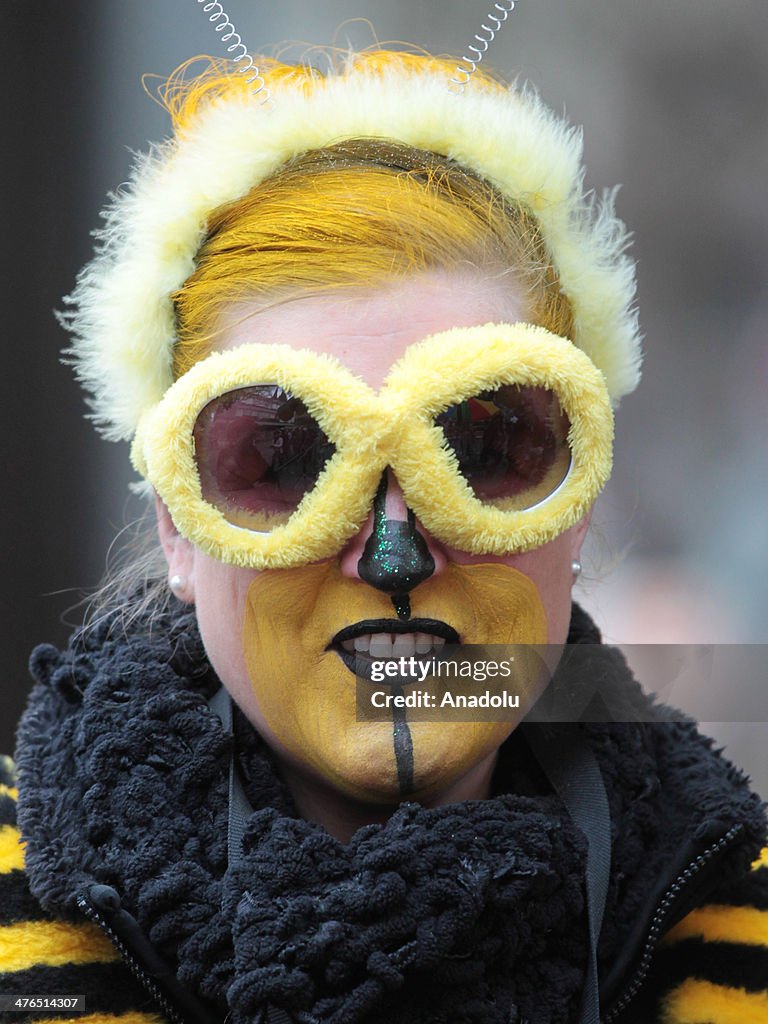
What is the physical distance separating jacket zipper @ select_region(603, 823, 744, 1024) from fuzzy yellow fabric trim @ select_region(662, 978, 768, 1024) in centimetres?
6

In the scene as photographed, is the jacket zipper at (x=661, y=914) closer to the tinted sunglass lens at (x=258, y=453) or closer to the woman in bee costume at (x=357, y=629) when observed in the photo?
the woman in bee costume at (x=357, y=629)

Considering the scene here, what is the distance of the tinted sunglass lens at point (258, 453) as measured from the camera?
3.53 feet

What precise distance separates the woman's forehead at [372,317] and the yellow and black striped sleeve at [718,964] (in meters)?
0.68

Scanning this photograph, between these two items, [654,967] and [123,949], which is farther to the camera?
[654,967]

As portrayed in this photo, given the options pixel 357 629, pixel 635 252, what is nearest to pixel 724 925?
pixel 357 629

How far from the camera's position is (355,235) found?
113 cm

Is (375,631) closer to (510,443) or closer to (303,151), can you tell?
(510,443)

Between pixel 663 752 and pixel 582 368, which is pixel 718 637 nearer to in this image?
pixel 663 752

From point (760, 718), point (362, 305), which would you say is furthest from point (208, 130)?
point (760, 718)

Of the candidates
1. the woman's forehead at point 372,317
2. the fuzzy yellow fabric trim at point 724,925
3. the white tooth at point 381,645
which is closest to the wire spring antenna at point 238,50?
the woman's forehead at point 372,317

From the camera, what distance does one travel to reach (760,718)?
9.00 ft

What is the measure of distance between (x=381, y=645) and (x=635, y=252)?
2.28 m

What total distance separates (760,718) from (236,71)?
2.03 m

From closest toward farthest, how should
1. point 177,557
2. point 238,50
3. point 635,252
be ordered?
point 177,557
point 238,50
point 635,252
